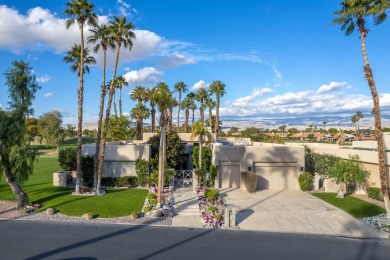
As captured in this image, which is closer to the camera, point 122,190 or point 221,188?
point 122,190

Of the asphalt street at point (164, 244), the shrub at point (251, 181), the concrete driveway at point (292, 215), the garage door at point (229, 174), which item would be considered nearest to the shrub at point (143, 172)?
the garage door at point (229, 174)

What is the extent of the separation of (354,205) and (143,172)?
1693 cm

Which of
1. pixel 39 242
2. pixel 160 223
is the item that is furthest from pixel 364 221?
pixel 39 242

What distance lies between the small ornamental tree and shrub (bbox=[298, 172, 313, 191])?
2.51 metres

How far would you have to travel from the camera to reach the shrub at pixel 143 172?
27.5m

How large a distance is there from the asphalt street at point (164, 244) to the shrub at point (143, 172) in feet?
33.5

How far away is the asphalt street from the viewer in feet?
43.6

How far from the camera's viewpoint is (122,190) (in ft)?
86.3

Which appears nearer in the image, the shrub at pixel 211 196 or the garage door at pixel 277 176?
the shrub at pixel 211 196

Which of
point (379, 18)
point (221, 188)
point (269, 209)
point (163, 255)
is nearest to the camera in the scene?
point (163, 255)

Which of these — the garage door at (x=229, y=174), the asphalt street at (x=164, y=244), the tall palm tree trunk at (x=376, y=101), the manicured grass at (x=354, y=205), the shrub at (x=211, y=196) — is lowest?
the asphalt street at (x=164, y=244)

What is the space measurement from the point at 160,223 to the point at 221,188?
11221 millimetres

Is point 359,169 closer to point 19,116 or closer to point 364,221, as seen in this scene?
point 364,221

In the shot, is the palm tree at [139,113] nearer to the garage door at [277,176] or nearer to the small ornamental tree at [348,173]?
the garage door at [277,176]
